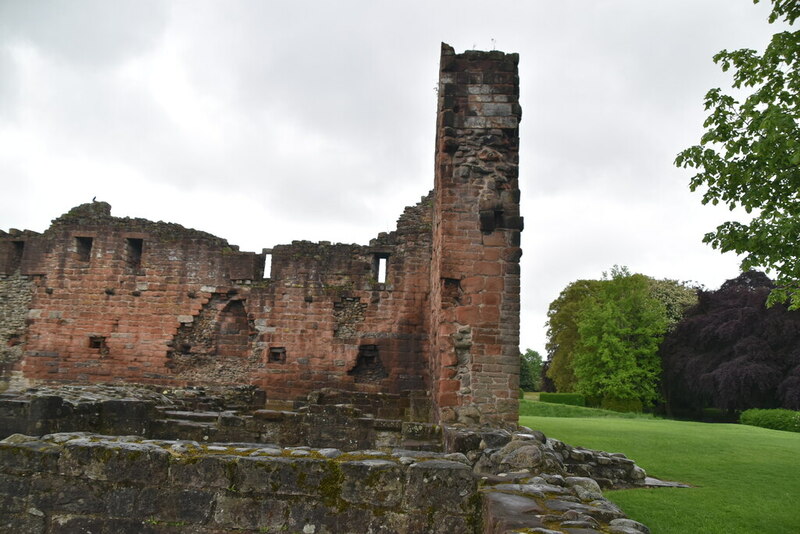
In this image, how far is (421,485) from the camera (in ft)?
13.9

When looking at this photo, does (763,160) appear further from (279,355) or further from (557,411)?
(557,411)

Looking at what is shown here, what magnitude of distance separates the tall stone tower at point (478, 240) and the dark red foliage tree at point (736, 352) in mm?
23814

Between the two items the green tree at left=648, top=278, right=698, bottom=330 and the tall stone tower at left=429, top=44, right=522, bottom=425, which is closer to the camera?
the tall stone tower at left=429, top=44, right=522, bottom=425

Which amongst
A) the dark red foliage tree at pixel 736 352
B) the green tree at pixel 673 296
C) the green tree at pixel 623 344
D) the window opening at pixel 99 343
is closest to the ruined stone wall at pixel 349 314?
the window opening at pixel 99 343

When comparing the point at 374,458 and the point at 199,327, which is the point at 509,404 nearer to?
the point at 374,458

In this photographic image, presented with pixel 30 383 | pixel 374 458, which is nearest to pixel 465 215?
pixel 374 458

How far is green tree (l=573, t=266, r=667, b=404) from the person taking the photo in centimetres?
3441

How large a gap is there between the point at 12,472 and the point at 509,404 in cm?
650

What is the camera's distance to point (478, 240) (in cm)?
947

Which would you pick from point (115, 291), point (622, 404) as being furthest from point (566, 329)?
point (115, 291)

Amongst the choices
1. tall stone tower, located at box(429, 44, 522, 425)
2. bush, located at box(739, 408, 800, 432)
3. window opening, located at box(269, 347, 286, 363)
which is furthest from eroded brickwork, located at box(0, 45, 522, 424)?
bush, located at box(739, 408, 800, 432)

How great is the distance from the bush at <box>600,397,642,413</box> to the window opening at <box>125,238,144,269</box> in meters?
26.6

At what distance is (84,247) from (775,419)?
85.4ft

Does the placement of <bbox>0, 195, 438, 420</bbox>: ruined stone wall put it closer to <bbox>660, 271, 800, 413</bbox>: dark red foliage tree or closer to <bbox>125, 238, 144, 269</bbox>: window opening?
<bbox>125, 238, 144, 269</bbox>: window opening
